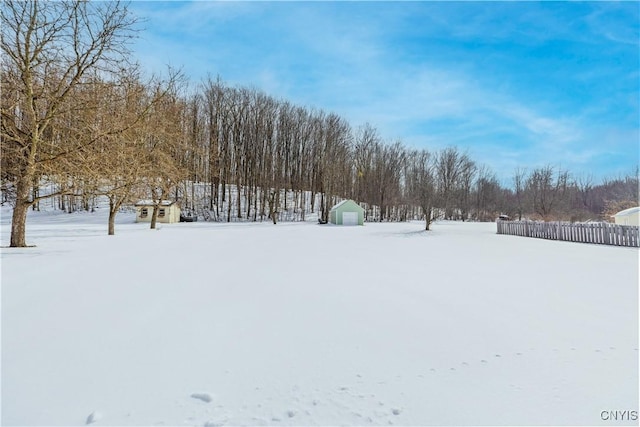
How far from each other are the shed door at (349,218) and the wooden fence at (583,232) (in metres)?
15.9

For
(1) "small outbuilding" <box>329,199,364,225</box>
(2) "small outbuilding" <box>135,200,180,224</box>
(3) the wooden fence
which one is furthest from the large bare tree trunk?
(1) "small outbuilding" <box>329,199,364,225</box>

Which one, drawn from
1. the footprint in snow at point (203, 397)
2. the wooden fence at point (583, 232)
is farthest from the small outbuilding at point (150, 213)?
the footprint in snow at point (203, 397)

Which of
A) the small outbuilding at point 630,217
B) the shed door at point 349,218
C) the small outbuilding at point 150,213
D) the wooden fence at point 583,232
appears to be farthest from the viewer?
the shed door at point 349,218

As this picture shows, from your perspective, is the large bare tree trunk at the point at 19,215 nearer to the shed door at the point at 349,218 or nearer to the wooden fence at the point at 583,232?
the wooden fence at the point at 583,232

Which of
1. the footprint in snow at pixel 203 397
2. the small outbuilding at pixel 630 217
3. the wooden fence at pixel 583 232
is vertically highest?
the small outbuilding at pixel 630 217

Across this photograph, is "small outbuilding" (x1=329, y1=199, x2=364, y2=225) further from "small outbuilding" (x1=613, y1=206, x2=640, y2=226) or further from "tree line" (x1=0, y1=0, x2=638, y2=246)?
"small outbuilding" (x1=613, y1=206, x2=640, y2=226)

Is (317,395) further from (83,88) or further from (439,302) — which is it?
(83,88)

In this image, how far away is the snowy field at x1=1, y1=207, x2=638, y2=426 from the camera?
223cm

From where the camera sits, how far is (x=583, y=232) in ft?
53.1

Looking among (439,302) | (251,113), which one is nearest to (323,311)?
(439,302)

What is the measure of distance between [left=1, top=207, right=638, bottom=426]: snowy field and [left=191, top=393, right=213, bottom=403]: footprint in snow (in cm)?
1

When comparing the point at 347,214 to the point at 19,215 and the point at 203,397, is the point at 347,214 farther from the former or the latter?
the point at 203,397

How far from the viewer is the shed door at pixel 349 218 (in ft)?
117

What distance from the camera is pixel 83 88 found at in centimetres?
1079
